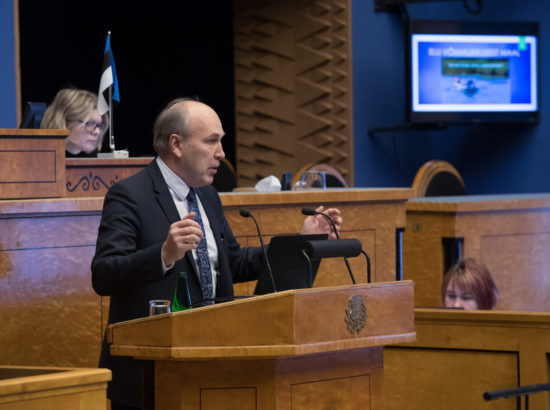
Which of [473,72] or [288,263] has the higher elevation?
[473,72]

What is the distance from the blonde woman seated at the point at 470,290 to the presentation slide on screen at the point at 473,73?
4.12 metres

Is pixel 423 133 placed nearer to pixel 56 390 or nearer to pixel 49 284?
pixel 49 284

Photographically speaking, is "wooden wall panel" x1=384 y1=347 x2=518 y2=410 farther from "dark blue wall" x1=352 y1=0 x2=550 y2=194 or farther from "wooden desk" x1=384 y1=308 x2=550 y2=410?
"dark blue wall" x1=352 y1=0 x2=550 y2=194

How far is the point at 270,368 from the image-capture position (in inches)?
84.7

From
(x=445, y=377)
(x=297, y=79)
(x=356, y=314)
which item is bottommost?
(x=445, y=377)

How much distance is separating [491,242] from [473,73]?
3.31 meters

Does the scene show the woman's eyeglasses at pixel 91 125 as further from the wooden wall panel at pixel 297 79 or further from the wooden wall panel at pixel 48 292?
the wooden wall panel at pixel 297 79

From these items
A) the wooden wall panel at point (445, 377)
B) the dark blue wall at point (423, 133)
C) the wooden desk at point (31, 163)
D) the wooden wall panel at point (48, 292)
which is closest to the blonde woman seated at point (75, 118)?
the wooden desk at point (31, 163)

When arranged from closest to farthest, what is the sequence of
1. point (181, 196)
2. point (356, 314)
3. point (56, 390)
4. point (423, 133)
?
point (56, 390), point (356, 314), point (181, 196), point (423, 133)

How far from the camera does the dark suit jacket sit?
2529 millimetres

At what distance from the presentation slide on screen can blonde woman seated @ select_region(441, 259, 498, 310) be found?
13.5ft

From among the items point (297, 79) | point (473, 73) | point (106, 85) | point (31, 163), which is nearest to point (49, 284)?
point (31, 163)

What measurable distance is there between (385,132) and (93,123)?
14.1 feet

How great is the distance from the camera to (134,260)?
251 centimetres
